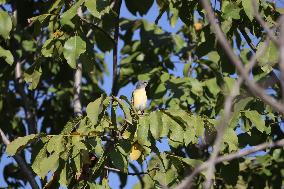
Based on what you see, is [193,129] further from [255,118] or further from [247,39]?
[247,39]

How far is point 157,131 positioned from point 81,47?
0.89 metres

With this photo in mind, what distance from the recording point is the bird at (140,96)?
503 centimetres

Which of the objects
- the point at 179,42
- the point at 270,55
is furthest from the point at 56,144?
the point at 179,42

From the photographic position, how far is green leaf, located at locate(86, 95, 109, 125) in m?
3.18

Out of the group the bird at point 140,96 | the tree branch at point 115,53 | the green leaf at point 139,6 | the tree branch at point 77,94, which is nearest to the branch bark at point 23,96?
the tree branch at point 77,94

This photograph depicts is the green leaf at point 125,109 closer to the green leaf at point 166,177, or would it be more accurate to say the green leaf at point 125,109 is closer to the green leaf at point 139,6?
the green leaf at point 166,177

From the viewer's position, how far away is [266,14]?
401 centimetres

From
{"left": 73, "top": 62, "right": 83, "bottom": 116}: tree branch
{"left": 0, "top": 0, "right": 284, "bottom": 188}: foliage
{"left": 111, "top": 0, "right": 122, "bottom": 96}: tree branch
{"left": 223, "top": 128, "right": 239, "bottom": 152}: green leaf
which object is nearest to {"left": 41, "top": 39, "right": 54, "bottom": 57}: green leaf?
{"left": 0, "top": 0, "right": 284, "bottom": 188}: foliage

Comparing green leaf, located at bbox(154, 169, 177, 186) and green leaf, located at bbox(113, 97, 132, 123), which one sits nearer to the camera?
green leaf, located at bbox(113, 97, 132, 123)

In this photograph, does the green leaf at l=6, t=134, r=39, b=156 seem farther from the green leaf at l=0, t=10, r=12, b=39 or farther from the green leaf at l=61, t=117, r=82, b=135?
the green leaf at l=0, t=10, r=12, b=39

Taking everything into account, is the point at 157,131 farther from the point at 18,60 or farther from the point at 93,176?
the point at 18,60

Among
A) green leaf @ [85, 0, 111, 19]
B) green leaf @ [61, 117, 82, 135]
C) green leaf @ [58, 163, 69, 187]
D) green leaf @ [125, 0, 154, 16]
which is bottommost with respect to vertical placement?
green leaf @ [58, 163, 69, 187]

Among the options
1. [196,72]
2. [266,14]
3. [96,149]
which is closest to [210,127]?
[96,149]

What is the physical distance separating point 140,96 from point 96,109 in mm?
1841
